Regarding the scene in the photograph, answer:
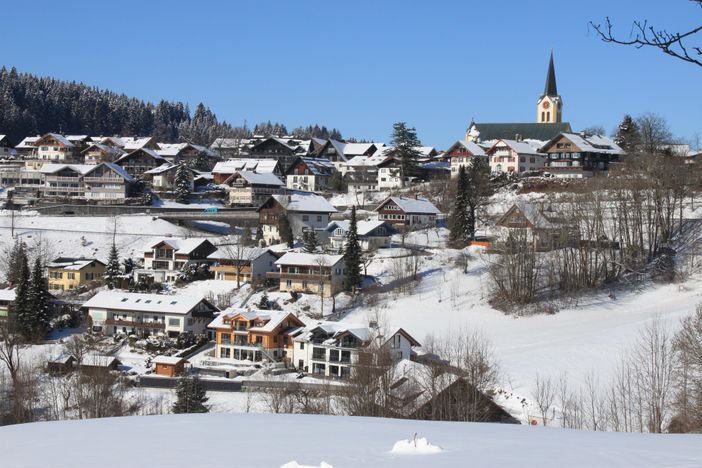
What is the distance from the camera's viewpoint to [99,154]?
221 ft

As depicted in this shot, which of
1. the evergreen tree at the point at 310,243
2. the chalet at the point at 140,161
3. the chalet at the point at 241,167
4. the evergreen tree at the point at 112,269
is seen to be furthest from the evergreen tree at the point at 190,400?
the chalet at the point at 140,161

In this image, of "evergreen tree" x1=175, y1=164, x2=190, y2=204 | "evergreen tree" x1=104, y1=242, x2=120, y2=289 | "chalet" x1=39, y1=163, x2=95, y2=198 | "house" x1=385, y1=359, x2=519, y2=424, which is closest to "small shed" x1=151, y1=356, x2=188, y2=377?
"house" x1=385, y1=359, x2=519, y2=424

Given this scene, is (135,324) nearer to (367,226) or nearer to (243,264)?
(243,264)

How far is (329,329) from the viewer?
91.9 feet

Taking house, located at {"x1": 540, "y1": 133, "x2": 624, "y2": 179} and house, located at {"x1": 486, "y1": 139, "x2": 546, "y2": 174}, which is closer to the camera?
house, located at {"x1": 540, "y1": 133, "x2": 624, "y2": 179}

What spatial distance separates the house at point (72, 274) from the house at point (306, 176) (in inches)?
829

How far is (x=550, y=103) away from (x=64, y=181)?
50.5 meters

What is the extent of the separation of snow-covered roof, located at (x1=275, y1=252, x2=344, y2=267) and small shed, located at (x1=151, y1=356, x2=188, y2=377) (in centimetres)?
908

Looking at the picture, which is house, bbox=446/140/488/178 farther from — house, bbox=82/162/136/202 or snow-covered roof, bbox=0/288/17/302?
snow-covered roof, bbox=0/288/17/302

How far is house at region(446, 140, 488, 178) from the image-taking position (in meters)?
55.0

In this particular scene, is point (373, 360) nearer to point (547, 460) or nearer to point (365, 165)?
point (547, 460)

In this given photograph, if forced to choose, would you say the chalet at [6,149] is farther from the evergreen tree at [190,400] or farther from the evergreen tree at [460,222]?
the evergreen tree at [190,400]

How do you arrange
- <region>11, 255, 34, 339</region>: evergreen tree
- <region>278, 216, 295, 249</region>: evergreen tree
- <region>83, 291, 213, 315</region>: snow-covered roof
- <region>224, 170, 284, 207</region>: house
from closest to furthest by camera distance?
<region>11, 255, 34, 339</region>: evergreen tree → <region>83, 291, 213, 315</region>: snow-covered roof → <region>278, 216, 295, 249</region>: evergreen tree → <region>224, 170, 284, 207</region>: house

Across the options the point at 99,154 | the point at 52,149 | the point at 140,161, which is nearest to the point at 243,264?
the point at 140,161
